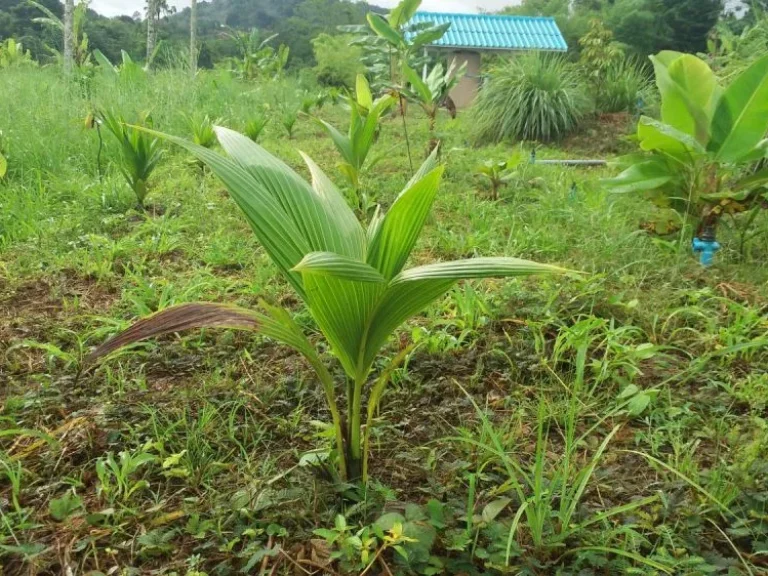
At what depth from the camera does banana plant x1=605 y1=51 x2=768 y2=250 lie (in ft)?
7.09

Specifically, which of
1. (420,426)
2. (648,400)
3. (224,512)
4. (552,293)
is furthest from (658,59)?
(224,512)

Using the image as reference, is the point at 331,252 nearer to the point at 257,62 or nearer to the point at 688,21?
the point at 257,62

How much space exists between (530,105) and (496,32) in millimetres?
7074

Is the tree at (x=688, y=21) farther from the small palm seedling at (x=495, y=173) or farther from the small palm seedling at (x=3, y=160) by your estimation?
the small palm seedling at (x=3, y=160)

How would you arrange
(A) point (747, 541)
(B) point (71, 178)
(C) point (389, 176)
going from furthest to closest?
(C) point (389, 176)
(B) point (71, 178)
(A) point (747, 541)

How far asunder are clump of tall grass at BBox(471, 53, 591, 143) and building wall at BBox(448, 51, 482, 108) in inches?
177

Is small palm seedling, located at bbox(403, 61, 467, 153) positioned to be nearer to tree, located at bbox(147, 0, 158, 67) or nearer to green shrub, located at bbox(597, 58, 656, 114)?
green shrub, located at bbox(597, 58, 656, 114)

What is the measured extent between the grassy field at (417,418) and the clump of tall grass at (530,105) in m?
2.99

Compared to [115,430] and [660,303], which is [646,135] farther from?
[115,430]

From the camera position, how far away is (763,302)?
74.0 inches

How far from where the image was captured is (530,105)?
5.40 meters

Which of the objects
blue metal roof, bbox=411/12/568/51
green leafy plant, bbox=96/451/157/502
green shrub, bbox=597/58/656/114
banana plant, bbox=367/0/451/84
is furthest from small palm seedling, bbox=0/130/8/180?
blue metal roof, bbox=411/12/568/51

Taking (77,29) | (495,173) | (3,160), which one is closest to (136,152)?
(3,160)

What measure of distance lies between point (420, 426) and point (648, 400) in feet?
1.78
